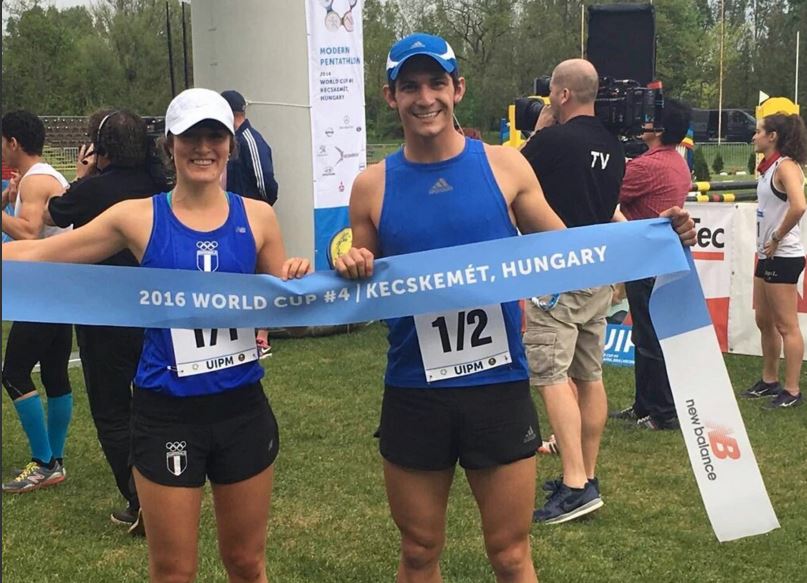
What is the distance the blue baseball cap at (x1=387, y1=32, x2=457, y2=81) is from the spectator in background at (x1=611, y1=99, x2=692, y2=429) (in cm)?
335

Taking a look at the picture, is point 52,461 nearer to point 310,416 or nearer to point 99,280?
point 310,416

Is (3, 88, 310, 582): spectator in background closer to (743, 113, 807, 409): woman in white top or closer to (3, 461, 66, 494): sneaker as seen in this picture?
(3, 461, 66, 494): sneaker

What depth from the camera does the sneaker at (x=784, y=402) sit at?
22.0 feet

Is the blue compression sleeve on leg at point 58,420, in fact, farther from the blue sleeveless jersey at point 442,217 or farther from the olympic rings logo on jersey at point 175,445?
the blue sleeveless jersey at point 442,217

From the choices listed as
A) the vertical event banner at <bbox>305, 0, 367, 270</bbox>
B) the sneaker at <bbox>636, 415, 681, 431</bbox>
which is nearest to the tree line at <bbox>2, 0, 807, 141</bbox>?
the vertical event banner at <bbox>305, 0, 367, 270</bbox>

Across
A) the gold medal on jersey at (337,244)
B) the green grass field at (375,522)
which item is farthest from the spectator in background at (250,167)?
the green grass field at (375,522)

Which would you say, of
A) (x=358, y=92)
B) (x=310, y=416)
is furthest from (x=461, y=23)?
(x=310, y=416)

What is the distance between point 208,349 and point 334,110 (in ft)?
21.6

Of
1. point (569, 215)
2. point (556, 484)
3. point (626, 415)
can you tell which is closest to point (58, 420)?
point (556, 484)

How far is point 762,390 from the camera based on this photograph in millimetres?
7059

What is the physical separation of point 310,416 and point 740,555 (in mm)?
3209

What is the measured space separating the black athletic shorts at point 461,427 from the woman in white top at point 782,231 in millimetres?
4360

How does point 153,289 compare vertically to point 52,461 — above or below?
above

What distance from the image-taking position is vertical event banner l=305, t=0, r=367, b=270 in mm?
9016
